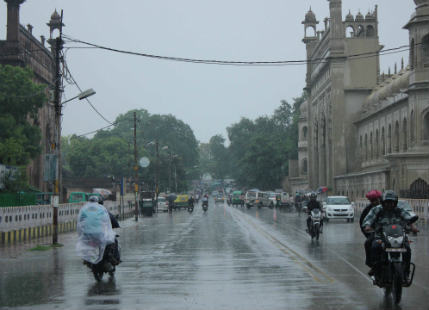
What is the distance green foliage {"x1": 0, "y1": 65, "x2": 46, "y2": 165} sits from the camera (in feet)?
164

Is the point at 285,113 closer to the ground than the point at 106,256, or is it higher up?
higher up

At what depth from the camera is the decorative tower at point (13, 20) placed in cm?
6191

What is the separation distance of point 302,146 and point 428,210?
85801 millimetres

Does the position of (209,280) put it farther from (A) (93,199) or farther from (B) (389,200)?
(B) (389,200)

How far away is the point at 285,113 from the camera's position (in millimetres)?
169500

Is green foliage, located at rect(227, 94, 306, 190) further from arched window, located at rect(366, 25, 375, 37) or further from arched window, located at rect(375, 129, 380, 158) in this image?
arched window, located at rect(375, 129, 380, 158)

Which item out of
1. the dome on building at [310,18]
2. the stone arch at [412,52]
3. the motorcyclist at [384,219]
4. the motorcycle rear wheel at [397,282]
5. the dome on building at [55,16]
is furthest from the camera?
the dome on building at [310,18]

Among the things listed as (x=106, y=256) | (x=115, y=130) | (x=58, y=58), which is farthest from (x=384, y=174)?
(x=115, y=130)

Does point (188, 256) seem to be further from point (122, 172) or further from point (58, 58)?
point (122, 172)

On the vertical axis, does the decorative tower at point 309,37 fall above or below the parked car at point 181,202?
above

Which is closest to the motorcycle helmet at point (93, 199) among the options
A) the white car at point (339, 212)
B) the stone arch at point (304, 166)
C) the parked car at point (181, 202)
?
the white car at point (339, 212)

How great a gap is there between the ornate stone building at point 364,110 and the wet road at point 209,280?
34.8 metres

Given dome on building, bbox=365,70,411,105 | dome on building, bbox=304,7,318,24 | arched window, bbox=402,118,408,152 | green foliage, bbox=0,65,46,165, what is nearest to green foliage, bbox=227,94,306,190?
dome on building, bbox=304,7,318,24

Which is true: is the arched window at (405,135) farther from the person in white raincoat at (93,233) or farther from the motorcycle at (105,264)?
the person in white raincoat at (93,233)
